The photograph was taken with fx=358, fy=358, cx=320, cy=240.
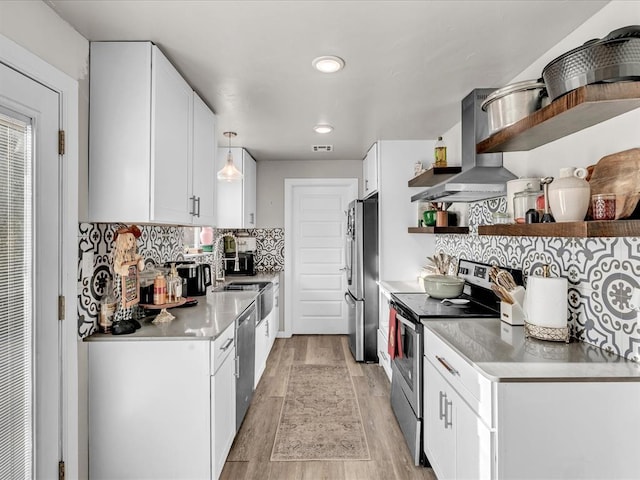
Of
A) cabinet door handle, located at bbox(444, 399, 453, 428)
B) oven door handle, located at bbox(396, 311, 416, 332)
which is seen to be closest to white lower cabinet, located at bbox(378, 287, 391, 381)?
oven door handle, located at bbox(396, 311, 416, 332)

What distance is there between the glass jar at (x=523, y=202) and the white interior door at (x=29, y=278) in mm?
2178

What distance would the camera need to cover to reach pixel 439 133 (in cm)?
347

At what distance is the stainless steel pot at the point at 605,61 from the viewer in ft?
3.91

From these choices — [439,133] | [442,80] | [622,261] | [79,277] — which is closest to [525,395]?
[622,261]

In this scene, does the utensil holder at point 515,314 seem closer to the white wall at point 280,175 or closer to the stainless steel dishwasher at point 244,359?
the stainless steel dishwasher at point 244,359

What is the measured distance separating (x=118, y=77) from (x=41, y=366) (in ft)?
4.52

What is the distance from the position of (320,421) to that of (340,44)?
246 cm

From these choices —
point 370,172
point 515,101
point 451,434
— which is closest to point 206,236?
point 370,172

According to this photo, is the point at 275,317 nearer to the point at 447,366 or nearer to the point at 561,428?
the point at 447,366

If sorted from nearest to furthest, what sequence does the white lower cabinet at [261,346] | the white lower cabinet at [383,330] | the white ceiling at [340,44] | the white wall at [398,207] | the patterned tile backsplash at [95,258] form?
the white ceiling at [340,44] < the patterned tile backsplash at [95,258] < the white lower cabinet at [261,346] < the white lower cabinet at [383,330] < the white wall at [398,207]

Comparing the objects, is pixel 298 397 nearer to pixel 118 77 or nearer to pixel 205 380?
pixel 205 380

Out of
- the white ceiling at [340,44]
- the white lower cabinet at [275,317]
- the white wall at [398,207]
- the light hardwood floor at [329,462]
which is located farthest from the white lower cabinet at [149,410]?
the white wall at [398,207]

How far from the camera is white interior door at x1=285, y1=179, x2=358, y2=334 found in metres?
4.72

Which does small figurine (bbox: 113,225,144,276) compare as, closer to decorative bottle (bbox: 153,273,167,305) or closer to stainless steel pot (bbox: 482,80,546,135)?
decorative bottle (bbox: 153,273,167,305)
